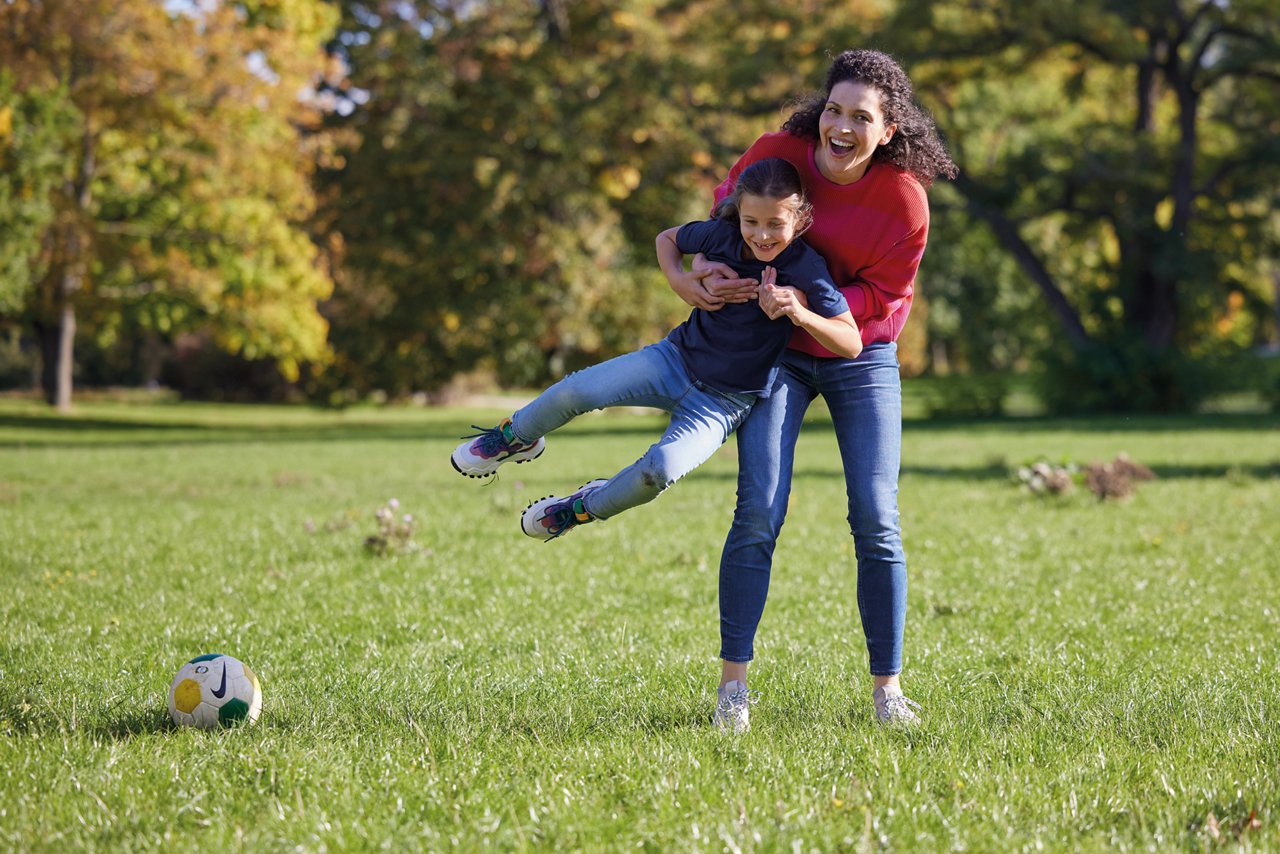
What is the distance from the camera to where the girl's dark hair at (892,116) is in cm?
429

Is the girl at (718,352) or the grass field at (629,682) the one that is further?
the girl at (718,352)

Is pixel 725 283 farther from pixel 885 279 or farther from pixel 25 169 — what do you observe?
pixel 25 169

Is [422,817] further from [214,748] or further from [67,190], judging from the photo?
[67,190]

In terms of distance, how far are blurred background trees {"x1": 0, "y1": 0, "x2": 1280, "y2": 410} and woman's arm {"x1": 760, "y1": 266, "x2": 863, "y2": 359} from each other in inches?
916

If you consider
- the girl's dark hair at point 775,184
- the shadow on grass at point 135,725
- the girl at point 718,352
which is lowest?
the shadow on grass at point 135,725

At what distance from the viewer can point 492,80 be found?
28.3 meters

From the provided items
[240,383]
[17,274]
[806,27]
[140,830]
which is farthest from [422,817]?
[240,383]

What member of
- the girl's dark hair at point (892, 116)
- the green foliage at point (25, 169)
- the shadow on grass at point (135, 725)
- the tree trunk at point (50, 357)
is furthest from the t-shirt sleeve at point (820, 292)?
the tree trunk at point (50, 357)

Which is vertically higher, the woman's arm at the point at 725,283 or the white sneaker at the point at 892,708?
the woman's arm at the point at 725,283

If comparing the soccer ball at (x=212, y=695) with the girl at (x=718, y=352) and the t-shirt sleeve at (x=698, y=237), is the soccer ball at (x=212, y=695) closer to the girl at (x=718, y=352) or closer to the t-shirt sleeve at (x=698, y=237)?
the girl at (x=718, y=352)

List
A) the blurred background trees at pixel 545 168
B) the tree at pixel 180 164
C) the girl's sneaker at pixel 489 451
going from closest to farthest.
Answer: the girl's sneaker at pixel 489 451 → the tree at pixel 180 164 → the blurred background trees at pixel 545 168

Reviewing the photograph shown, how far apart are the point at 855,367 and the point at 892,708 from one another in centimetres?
125

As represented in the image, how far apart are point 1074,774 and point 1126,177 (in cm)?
2599

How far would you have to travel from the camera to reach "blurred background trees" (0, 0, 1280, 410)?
26.4m
